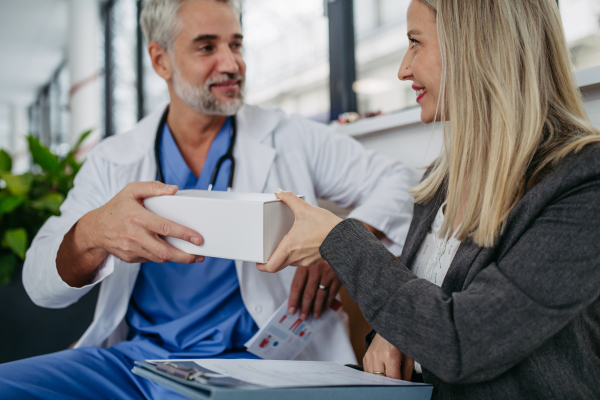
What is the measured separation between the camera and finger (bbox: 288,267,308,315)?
0.91 meters

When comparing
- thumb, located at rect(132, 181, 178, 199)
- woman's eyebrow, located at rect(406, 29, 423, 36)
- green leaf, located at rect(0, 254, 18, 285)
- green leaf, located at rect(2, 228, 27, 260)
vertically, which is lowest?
green leaf, located at rect(0, 254, 18, 285)

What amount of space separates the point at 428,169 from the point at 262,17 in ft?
6.01

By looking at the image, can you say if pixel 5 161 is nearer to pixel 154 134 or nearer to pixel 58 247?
pixel 154 134

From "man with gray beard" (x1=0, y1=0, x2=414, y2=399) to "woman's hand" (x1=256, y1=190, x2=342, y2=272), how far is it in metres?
0.14

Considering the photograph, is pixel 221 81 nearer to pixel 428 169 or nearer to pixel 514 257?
pixel 428 169

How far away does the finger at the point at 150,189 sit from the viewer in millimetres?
690

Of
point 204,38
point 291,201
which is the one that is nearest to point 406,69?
point 291,201

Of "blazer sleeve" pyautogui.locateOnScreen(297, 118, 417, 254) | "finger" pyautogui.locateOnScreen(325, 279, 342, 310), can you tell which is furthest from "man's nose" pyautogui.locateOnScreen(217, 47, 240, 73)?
"finger" pyautogui.locateOnScreen(325, 279, 342, 310)

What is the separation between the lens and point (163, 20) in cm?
125

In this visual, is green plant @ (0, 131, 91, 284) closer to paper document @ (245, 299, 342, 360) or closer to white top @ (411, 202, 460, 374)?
paper document @ (245, 299, 342, 360)

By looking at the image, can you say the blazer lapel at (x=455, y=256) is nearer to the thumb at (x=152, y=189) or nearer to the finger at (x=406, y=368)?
the finger at (x=406, y=368)

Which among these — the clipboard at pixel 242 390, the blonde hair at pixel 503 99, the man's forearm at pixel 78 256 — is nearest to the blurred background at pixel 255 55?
the blonde hair at pixel 503 99

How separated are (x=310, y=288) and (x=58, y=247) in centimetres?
57

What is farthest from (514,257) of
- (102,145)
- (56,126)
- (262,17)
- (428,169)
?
(56,126)
